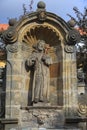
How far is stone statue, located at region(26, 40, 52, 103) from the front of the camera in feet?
44.9

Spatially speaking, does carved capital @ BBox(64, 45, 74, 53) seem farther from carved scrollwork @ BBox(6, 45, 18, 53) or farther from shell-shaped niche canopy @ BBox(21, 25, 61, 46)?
carved scrollwork @ BBox(6, 45, 18, 53)

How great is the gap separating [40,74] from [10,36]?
1600 millimetres

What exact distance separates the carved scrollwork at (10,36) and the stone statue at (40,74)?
0.87 metres

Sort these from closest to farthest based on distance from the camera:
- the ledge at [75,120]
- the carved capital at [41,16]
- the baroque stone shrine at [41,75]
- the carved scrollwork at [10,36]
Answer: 1. the ledge at [75,120]
2. the baroque stone shrine at [41,75]
3. the carved scrollwork at [10,36]
4. the carved capital at [41,16]

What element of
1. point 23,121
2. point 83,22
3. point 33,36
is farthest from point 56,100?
point 83,22

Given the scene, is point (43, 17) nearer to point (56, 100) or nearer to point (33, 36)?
point (33, 36)

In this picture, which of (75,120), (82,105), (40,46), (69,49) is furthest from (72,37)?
(75,120)

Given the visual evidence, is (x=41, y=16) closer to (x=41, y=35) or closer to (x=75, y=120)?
(x=41, y=35)

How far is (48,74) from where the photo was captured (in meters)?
14.1

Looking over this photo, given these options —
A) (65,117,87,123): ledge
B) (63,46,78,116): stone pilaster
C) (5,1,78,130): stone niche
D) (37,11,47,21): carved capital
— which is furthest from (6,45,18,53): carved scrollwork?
(65,117,87,123): ledge

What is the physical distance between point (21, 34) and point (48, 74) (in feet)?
5.32

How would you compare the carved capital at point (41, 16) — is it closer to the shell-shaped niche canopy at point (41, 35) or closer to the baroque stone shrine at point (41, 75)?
the baroque stone shrine at point (41, 75)

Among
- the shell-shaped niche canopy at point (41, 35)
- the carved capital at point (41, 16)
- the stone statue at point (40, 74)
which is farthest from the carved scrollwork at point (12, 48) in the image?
the carved capital at point (41, 16)

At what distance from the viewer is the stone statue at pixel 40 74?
13.7m
